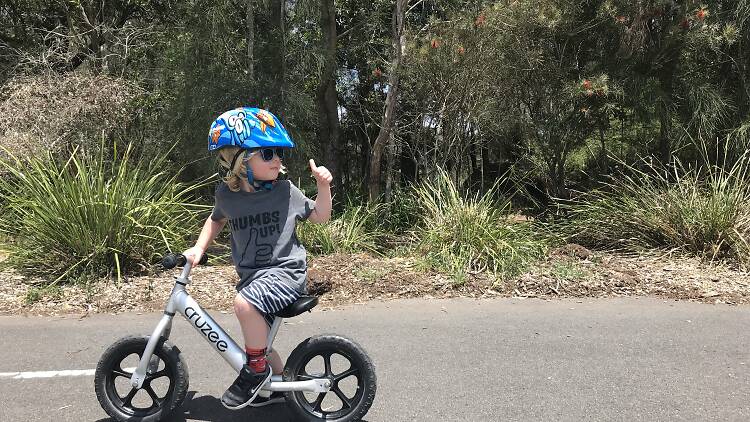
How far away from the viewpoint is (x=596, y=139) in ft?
30.3

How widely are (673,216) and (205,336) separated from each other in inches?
249

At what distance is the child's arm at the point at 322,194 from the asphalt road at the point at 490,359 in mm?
1265

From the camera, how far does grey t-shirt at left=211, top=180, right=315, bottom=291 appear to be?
299 cm

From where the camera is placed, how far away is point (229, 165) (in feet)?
9.65

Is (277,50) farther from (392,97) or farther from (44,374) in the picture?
(44,374)

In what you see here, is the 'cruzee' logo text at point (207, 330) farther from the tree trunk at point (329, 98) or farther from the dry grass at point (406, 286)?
the tree trunk at point (329, 98)

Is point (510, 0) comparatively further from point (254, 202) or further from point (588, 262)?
point (254, 202)

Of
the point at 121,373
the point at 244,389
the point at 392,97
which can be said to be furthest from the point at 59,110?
the point at 244,389

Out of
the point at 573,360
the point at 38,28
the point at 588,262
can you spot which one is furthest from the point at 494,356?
the point at 38,28

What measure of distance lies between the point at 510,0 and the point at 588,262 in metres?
4.19

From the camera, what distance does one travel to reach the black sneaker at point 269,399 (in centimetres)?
319

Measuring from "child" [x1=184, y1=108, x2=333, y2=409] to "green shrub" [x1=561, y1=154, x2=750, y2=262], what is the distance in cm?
573

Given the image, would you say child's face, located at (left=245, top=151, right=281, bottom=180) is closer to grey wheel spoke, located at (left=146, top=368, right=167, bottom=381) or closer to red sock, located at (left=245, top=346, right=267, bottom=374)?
red sock, located at (left=245, top=346, right=267, bottom=374)

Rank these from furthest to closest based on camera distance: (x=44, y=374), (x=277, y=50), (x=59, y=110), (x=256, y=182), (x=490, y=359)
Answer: (x=277, y=50) → (x=59, y=110) → (x=490, y=359) → (x=44, y=374) → (x=256, y=182)
